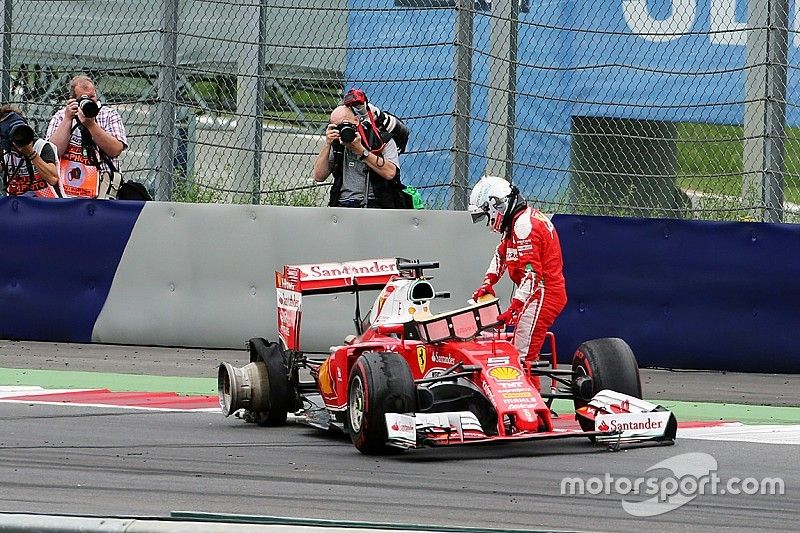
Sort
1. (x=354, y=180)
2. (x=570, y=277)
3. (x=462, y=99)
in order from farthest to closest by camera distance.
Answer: (x=354, y=180) → (x=462, y=99) → (x=570, y=277)

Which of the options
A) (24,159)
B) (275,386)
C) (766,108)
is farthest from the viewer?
(24,159)

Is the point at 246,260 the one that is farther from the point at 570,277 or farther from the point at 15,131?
the point at 570,277

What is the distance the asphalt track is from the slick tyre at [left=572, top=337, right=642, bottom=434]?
0.33 metres

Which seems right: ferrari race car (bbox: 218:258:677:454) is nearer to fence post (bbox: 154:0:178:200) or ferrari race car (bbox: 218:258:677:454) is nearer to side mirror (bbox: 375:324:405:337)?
side mirror (bbox: 375:324:405:337)

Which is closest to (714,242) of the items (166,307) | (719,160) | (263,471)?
(719,160)

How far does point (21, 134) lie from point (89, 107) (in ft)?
1.96

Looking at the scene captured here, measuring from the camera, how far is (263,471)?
23.6ft

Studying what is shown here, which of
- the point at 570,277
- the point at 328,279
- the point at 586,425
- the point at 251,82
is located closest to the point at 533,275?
the point at 328,279

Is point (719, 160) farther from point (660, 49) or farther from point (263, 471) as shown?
point (263, 471)

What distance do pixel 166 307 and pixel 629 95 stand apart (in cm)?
395

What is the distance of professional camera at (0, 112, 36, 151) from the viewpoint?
40.3 feet

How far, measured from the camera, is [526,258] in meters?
9.02

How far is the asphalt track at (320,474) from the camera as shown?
604cm

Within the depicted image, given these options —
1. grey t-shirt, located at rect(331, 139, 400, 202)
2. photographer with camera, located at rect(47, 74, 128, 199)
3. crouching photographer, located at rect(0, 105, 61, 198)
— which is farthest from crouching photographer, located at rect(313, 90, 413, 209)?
crouching photographer, located at rect(0, 105, 61, 198)
